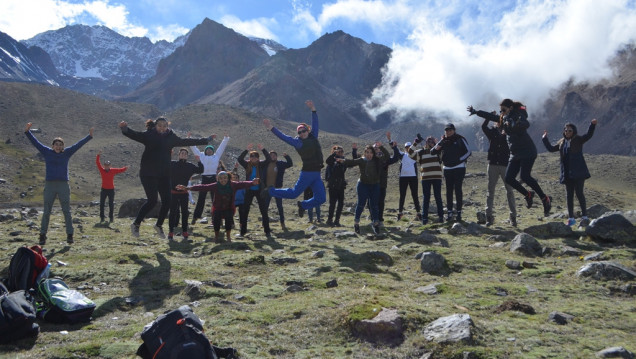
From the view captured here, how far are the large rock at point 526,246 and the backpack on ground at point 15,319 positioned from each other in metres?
9.02

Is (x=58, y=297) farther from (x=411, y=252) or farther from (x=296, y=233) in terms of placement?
(x=296, y=233)

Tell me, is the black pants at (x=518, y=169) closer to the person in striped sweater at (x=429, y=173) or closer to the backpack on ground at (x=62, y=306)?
the person in striped sweater at (x=429, y=173)

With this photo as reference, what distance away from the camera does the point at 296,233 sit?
48.7 ft

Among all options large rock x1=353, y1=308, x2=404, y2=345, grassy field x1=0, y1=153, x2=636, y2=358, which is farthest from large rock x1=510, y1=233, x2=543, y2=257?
large rock x1=353, y1=308, x2=404, y2=345

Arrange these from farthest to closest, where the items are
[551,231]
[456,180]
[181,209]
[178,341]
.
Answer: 1. [456,180]
2. [181,209]
3. [551,231]
4. [178,341]

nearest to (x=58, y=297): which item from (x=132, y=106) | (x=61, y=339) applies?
(x=61, y=339)

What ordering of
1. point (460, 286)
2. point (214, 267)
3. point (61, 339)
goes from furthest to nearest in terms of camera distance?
→ point (214, 267) < point (460, 286) < point (61, 339)

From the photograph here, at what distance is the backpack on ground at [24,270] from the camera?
678 centimetres

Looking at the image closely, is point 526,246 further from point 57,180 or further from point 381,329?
point 57,180

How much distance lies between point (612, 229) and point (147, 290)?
1013 cm

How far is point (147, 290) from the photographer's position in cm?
770

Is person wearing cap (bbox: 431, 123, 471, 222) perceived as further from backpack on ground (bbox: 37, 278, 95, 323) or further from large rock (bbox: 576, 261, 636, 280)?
backpack on ground (bbox: 37, 278, 95, 323)

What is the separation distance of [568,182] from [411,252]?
18.8 ft

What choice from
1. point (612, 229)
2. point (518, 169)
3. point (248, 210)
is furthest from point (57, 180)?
point (612, 229)
